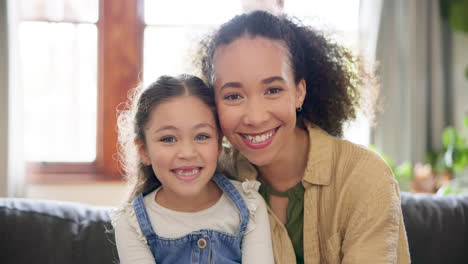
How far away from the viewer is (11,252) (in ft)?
5.70

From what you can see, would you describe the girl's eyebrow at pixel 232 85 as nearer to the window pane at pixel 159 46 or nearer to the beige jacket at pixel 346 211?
the beige jacket at pixel 346 211

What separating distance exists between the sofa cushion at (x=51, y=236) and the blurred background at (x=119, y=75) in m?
1.95

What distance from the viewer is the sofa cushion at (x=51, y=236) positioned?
1.74 metres

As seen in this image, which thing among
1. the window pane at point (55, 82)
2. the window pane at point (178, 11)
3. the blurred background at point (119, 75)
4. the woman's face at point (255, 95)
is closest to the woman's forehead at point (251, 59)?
the woman's face at point (255, 95)

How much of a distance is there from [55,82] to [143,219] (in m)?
2.46

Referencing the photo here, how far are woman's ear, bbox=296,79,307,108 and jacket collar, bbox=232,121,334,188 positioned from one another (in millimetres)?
115

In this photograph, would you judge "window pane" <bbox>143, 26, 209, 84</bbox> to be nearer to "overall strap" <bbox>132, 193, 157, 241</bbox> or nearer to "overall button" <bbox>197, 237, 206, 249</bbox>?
"overall strap" <bbox>132, 193, 157, 241</bbox>

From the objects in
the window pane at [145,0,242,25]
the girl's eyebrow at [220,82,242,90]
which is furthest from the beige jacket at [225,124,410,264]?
the window pane at [145,0,242,25]

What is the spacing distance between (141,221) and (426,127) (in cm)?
275

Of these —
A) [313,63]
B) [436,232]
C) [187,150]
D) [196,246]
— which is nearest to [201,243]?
[196,246]

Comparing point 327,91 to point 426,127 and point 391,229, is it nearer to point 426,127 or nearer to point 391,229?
point 391,229

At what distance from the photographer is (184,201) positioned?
1.62 metres

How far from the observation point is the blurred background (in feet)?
11.8

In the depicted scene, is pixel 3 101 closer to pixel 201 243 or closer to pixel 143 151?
pixel 143 151
